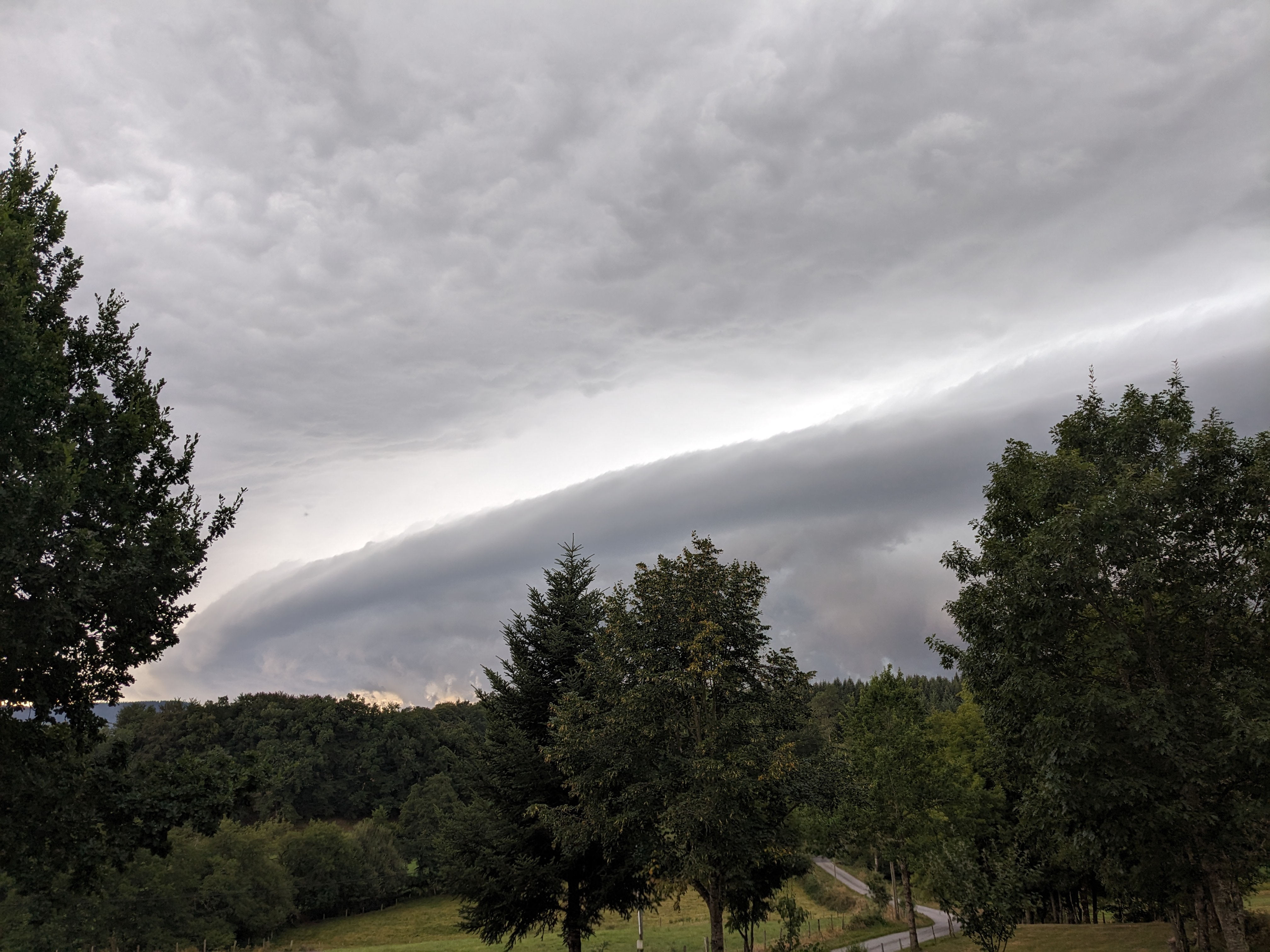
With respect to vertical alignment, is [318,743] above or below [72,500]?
below

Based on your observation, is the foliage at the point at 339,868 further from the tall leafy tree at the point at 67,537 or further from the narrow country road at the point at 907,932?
the tall leafy tree at the point at 67,537

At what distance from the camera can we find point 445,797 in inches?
3964

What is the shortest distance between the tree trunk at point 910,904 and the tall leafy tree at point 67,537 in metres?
31.6

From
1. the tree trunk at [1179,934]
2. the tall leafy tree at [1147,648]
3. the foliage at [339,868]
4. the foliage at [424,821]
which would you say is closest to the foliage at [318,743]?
the foliage at [424,821]

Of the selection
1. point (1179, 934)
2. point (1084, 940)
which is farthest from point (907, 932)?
point (1179, 934)

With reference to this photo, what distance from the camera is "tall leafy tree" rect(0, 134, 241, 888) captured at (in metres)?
12.4

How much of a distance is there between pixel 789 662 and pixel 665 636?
162 inches

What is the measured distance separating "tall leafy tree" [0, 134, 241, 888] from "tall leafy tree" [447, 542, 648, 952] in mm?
13206

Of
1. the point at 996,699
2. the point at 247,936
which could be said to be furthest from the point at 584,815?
the point at 247,936

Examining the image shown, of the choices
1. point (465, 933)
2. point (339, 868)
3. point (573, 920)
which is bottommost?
point (465, 933)

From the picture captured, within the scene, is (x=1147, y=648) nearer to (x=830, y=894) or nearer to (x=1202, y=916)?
(x=1202, y=916)

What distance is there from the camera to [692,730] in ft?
74.9

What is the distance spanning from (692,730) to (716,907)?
5.11 metres

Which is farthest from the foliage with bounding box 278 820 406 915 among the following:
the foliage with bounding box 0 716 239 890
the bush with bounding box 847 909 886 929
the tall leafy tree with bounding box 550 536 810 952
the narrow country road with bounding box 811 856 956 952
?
the foliage with bounding box 0 716 239 890
